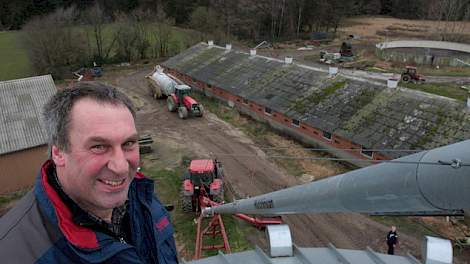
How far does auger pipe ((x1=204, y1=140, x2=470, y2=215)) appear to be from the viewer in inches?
97.4

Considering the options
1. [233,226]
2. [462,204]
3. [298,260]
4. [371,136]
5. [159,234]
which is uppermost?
[462,204]

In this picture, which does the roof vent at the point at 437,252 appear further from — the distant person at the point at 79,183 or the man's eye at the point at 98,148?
the man's eye at the point at 98,148

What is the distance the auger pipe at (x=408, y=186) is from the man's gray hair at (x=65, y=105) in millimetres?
2224

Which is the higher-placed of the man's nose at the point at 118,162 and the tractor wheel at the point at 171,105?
the man's nose at the point at 118,162

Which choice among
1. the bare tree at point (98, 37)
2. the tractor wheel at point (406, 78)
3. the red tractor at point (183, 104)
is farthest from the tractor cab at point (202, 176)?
the bare tree at point (98, 37)

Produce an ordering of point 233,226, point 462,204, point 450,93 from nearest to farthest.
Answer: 1. point 462,204
2. point 233,226
3. point 450,93

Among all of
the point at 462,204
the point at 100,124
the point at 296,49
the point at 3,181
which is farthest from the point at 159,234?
the point at 296,49

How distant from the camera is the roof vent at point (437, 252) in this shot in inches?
175

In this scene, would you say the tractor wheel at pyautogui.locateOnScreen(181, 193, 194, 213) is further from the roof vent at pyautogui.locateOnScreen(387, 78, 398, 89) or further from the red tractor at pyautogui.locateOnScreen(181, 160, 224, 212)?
the roof vent at pyautogui.locateOnScreen(387, 78, 398, 89)

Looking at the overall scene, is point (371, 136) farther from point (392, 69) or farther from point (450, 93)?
point (392, 69)

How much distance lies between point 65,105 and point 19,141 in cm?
1544

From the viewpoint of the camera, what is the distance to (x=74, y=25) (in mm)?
41312

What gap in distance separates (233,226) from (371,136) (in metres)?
8.50

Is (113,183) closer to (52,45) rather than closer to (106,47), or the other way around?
(52,45)
